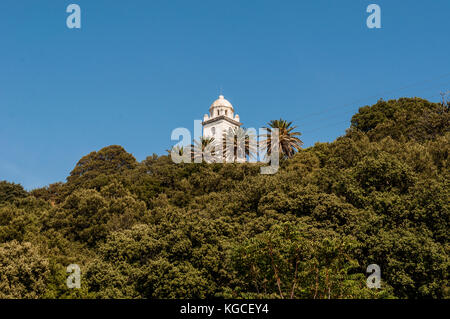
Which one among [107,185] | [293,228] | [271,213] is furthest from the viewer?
[107,185]

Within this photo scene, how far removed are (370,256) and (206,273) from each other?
27.2 ft

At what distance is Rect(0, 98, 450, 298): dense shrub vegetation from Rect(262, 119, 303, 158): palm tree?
11.4 m

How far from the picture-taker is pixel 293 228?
20.3m

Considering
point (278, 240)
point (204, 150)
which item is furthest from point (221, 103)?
point (278, 240)

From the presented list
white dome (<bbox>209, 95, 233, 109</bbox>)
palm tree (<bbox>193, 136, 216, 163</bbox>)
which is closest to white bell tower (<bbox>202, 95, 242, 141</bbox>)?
white dome (<bbox>209, 95, 233, 109</bbox>)

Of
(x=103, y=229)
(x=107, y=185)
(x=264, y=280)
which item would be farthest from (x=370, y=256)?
(x=107, y=185)

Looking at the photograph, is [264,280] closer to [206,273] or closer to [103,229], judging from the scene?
[206,273]

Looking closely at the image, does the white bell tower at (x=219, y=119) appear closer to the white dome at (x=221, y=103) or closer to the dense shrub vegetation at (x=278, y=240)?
the white dome at (x=221, y=103)

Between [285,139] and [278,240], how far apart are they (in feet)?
109

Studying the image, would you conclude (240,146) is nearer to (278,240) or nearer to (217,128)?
(217,128)

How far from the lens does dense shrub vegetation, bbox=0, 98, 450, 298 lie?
62.3 ft

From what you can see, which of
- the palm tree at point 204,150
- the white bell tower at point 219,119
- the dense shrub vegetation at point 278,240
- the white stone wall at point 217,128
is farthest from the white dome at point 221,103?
the dense shrub vegetation at point 278,240

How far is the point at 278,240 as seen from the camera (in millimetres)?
18984

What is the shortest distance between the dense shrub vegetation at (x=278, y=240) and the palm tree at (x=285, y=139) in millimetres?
11402
